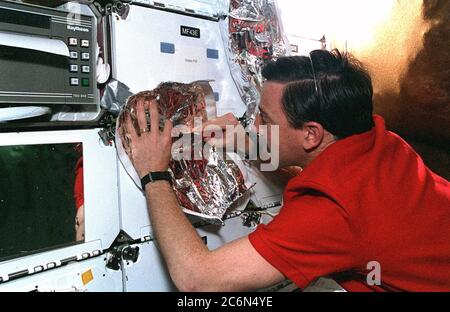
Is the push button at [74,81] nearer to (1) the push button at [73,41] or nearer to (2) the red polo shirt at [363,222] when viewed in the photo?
(1) the push button at [73,41]

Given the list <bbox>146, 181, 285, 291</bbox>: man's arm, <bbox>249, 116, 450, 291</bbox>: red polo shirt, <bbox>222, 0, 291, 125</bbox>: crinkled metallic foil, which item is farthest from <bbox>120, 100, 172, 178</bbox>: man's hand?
<bbox>222, 0, 291, 125</bbox>: crinkled metallic foil

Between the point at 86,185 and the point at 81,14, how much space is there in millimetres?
394

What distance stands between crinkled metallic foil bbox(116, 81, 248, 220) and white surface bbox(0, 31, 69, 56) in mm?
225

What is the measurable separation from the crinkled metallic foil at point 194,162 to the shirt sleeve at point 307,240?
277 mm

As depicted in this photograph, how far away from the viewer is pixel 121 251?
1.03 m

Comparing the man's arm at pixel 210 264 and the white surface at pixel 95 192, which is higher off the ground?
the white surface at pixel 95 192

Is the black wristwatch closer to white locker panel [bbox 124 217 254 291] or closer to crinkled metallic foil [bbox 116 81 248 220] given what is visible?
crinkled metallic foil [bbox 116 81 248 220]

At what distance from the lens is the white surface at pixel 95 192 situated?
924mm

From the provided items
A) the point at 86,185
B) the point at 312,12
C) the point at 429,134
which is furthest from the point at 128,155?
the point at 429,134

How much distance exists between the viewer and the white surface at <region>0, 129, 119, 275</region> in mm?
924

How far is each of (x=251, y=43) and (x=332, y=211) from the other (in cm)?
71

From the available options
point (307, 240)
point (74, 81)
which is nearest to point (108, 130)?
point (74, 81)

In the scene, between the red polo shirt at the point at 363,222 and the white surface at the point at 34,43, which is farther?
the red polo shirt at the point at 363,222

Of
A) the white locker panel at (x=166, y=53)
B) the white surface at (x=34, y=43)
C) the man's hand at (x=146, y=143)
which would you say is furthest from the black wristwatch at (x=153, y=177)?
the white surface at (x=34, y=43)
